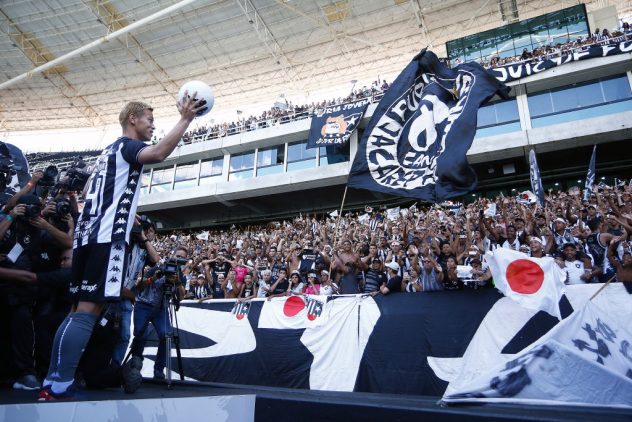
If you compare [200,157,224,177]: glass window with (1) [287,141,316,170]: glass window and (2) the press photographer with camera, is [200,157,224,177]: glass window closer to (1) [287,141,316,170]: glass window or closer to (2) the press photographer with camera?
(1) [287,141,316,170]: glass window

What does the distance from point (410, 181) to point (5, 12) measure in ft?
103

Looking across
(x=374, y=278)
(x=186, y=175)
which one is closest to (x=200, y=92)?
(x=374, y=278)

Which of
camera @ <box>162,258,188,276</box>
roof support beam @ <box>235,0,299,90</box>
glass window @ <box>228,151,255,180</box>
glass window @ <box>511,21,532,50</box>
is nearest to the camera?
camera @ <box>162,258,188,276</box>

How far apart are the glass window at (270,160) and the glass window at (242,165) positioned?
20.7 inches

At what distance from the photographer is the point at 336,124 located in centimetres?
1977

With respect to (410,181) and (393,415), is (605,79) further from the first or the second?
(393,415)

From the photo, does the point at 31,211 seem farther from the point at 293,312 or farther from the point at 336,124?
the point at 336,124

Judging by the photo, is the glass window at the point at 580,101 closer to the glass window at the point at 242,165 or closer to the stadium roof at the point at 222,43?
the stadium roof at the point at 222,43

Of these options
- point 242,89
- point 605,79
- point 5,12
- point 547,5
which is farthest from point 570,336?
point 5,12

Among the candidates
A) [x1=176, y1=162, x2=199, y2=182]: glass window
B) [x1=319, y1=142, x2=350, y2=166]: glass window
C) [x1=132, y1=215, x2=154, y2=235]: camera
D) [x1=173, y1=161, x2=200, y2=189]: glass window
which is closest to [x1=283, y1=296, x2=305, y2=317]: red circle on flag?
[x1=132, y1=215, x2=154, y2=235]: camera

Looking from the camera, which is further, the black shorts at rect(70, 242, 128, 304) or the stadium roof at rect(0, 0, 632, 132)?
the stadium roof at rect(0, 0, 632, 132)

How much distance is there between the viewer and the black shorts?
206cm

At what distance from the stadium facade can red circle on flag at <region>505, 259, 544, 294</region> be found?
46.6 feet

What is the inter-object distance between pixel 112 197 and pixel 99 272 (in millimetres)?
422
